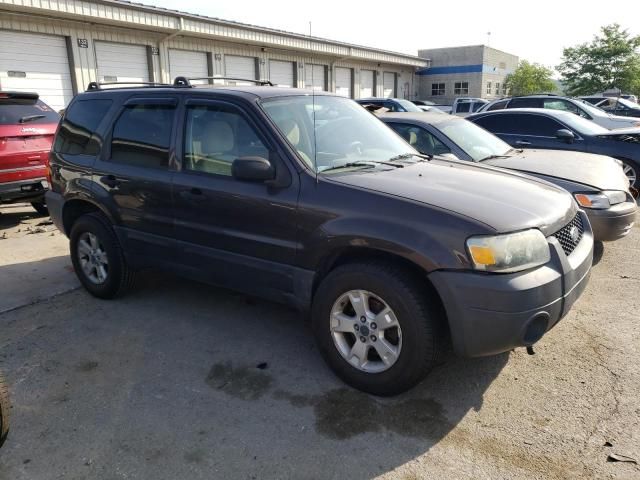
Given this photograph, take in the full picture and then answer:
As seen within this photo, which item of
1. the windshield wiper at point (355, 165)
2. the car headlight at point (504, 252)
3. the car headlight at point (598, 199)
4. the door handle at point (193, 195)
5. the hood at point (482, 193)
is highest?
the windshield wiper at point (355, 165)

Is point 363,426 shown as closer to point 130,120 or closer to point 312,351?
point 312,351

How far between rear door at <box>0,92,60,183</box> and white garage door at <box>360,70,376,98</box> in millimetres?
25969

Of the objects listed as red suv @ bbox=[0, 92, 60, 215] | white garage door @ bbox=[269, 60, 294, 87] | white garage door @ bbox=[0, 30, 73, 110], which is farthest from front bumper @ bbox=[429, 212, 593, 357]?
white garage door @ bbox=[269, 60, 294, 87]

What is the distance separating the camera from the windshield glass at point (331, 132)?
11.4 ft

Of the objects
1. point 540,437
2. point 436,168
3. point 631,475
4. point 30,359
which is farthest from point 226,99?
point 631,475

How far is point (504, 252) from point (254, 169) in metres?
1.59

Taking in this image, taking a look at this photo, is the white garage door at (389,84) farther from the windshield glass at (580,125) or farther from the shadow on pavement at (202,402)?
the shadow on pavement at (202,402)

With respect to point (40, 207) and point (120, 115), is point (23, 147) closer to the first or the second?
point (40, 207)

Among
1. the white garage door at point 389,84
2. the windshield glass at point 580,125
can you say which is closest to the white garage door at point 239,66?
the white garage door at point 389,84

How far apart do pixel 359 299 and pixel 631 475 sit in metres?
1.60

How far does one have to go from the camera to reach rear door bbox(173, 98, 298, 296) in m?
3.37

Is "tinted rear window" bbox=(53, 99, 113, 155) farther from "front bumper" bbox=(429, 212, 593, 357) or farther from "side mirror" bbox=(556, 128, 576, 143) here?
"side mirror" bbox=(556, 128, 576, 143)

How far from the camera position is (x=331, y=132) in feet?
12.3

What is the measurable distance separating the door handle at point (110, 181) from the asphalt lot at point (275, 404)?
1103 mm
